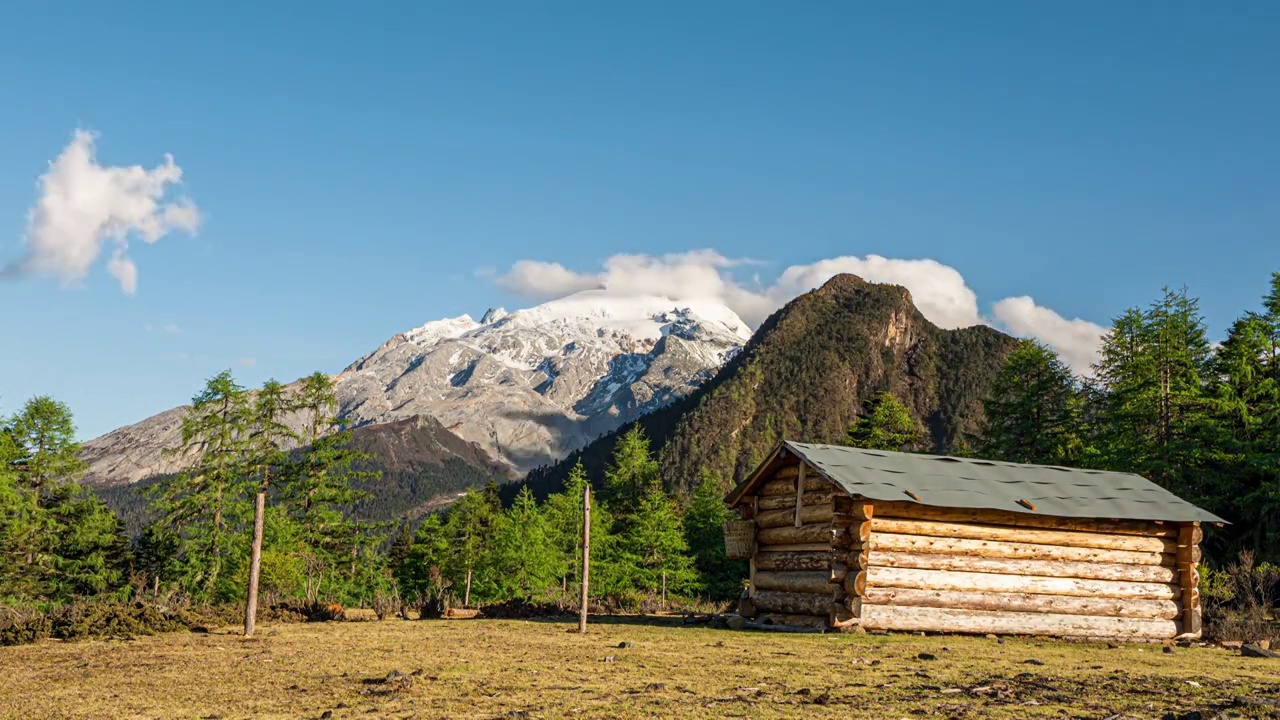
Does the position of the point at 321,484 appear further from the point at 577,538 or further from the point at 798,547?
the point at 798,547

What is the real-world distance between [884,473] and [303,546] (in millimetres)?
34745

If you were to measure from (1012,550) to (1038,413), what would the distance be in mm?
31229

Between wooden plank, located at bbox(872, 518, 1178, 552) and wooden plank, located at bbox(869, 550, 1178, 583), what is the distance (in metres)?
0.48

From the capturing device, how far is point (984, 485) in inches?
925

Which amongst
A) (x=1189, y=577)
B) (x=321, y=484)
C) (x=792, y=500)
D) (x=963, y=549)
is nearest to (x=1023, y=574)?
(x=963, y=549)

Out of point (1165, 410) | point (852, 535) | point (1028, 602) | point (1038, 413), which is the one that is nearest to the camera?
point (852, 535)

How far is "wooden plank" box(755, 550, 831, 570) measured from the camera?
22.5 metres

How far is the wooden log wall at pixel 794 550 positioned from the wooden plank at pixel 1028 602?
4.50 feet

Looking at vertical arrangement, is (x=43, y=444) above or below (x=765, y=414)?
below

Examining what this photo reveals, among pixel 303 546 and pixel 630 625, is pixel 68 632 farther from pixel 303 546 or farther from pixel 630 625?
pixel 303 546

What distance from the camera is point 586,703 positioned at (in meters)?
10.7

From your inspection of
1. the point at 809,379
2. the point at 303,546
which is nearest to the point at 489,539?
the point at 303,546

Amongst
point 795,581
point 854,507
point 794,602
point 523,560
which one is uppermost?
point 854,507

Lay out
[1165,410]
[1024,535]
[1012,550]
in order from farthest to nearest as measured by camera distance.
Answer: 1. [1165,410]
2. [1024,535]
3. [1012,550]
